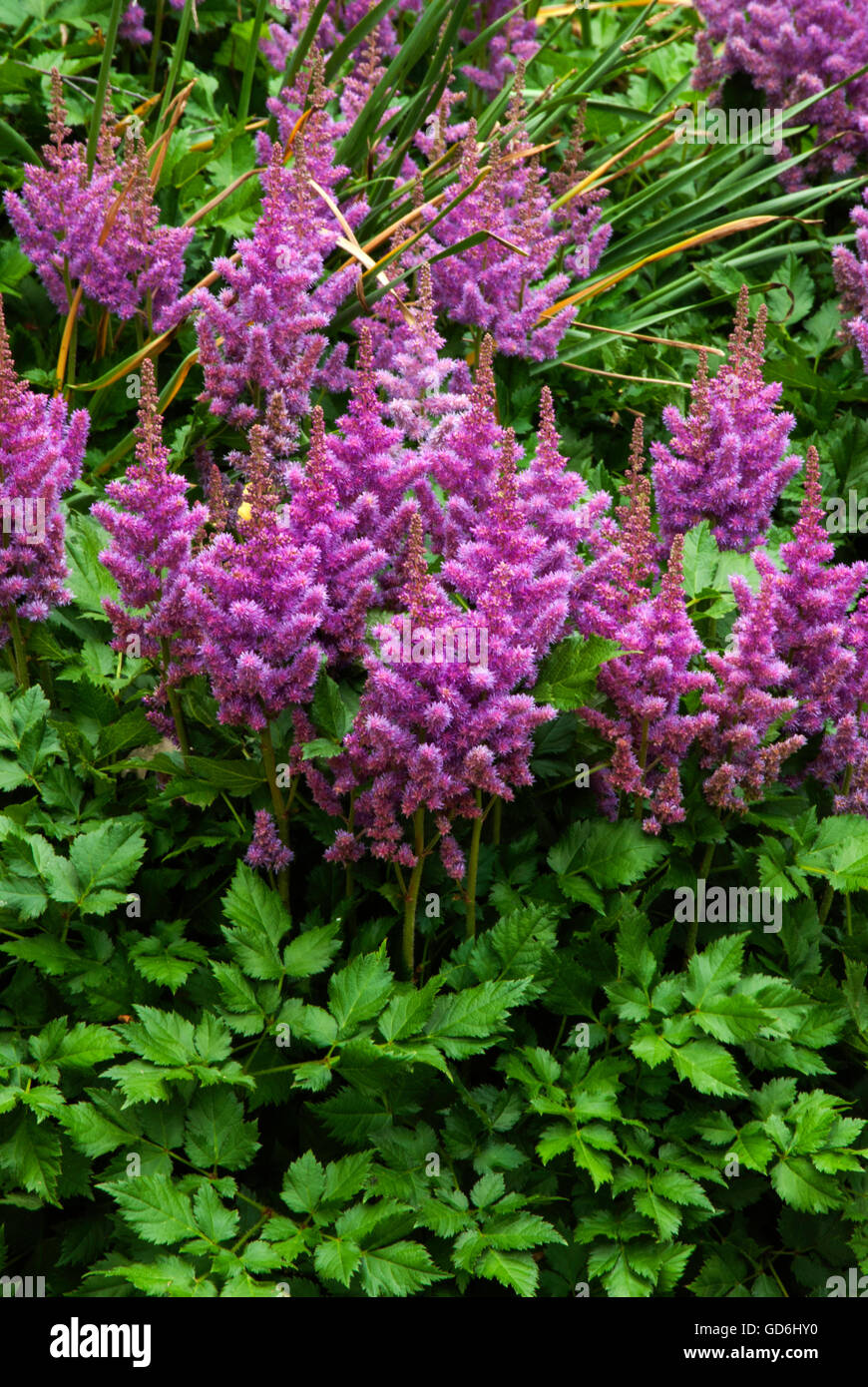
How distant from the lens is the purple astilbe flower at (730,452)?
3.09 metres

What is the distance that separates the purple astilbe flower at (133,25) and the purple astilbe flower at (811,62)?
7.40 ft

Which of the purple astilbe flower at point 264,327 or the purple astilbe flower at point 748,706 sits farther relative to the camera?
the purple astilbe flower at point 264,327

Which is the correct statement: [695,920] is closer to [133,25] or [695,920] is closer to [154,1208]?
[154,1208]

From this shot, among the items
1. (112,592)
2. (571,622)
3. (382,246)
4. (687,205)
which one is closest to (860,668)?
(571,622)

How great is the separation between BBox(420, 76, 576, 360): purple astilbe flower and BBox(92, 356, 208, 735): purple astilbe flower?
1.51 meters

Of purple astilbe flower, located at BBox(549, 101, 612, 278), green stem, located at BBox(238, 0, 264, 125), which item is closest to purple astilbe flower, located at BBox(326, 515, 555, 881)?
purple astilbe flower, located at BBox(549, 101, 612, 278)

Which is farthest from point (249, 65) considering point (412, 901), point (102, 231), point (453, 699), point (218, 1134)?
point (218, 1134)

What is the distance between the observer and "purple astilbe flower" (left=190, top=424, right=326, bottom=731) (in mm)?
2545

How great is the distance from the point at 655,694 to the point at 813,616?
1.40 feet

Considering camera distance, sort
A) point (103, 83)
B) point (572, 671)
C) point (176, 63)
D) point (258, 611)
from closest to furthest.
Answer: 1. point (258, 611)
2. point (572, 671)
3. point (103, 83)
4. point (176, 63)

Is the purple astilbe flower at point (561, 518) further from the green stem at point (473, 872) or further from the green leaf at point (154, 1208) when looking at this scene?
the green leaf at point (154, 1208)

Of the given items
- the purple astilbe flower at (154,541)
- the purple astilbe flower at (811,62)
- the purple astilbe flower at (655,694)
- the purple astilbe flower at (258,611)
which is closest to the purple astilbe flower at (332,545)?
the purple astilbe flower at (258,611)

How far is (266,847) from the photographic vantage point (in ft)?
9.32

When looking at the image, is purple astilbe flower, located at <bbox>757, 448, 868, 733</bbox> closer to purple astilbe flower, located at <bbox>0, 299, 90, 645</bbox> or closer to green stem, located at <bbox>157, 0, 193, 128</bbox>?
A: purple astilbe flower, located at <bbox>0, 299, 90, 645</bbox>
